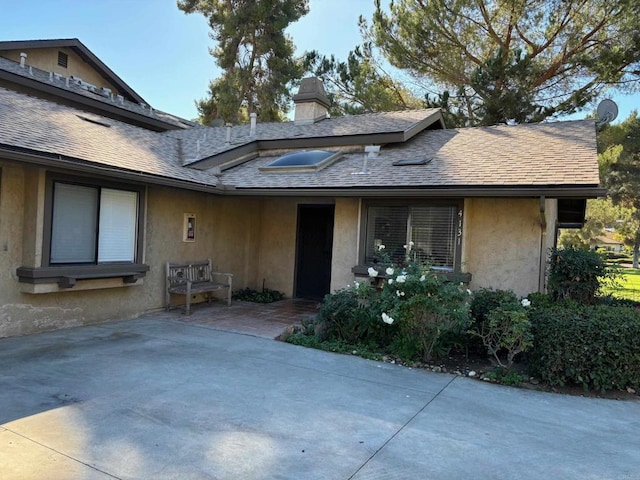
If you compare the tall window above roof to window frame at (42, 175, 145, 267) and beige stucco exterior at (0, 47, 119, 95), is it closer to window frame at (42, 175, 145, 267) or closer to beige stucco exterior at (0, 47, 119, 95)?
beige stucco exterior at (0, 47, 119, 95)

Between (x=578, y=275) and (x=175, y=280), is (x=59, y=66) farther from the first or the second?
(x=578, y=275)

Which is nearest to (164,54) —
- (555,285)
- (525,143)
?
(525,143)

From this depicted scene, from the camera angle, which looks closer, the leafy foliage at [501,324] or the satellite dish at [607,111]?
the leafy foliage at [501,324]

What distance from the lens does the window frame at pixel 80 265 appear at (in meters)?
6.32

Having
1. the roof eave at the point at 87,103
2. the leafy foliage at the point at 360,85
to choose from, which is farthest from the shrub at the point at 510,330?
the roof eave at the point at 87,103

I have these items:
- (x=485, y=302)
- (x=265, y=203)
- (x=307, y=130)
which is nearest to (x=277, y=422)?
(x=485, y=302)

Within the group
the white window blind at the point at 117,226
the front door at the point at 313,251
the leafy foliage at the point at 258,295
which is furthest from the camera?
the front door at the point at 313,251

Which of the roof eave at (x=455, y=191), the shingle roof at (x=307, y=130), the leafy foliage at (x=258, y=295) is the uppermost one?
the shingle roof at (x=307, y=130)

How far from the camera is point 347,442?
11.5 ft

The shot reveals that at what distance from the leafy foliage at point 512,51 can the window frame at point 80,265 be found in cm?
1071

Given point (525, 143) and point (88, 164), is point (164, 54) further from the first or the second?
point (525, 143)

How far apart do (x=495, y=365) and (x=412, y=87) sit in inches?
496

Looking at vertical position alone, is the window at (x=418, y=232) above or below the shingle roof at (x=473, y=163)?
below

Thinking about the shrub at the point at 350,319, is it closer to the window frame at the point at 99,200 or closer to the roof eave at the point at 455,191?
the roof eave at the point at 455,191
